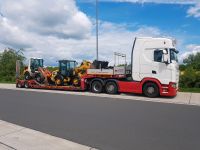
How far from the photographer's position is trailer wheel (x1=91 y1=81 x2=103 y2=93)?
21.3 m

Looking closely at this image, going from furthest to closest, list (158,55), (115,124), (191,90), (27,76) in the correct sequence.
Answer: (27,76) → (191,90) → (158,55) → (115,124)

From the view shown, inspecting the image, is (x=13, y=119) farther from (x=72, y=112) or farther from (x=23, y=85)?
(x=23, y=85)

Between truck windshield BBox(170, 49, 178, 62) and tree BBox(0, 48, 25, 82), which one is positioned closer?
truck windshield BBox(170, 49, 178, 62)

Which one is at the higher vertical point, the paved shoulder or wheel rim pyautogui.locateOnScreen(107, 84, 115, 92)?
wheel rim pyautogui.locateOnScreen(107, 84, 115, 92)

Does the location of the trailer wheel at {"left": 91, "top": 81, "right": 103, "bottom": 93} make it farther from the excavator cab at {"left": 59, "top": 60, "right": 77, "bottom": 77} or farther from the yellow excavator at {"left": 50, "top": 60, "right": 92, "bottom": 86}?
the excavator cab at {"left": 59, "top": 60, "right": 77, "bottom": 77}

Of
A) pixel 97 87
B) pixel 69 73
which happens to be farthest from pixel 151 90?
pixel 69 73

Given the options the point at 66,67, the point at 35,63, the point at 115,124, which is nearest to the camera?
the point at 115,124

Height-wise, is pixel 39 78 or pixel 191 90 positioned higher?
pixel 39 78

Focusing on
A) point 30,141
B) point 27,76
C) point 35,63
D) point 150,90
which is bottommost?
point 30,141

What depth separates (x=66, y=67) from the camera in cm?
2503

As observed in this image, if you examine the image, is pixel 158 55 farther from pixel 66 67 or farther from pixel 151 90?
pixel 66 67

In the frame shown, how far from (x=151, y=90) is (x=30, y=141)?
12.2m

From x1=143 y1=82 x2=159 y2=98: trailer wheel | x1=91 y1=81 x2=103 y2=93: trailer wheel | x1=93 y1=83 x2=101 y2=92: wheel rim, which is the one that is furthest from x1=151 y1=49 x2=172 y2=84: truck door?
x1=93 y1=83 x2=101 y2=92: wheel rim

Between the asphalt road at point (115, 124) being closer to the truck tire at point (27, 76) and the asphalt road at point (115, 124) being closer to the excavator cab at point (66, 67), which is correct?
the excavator cab at point (66, 67)
